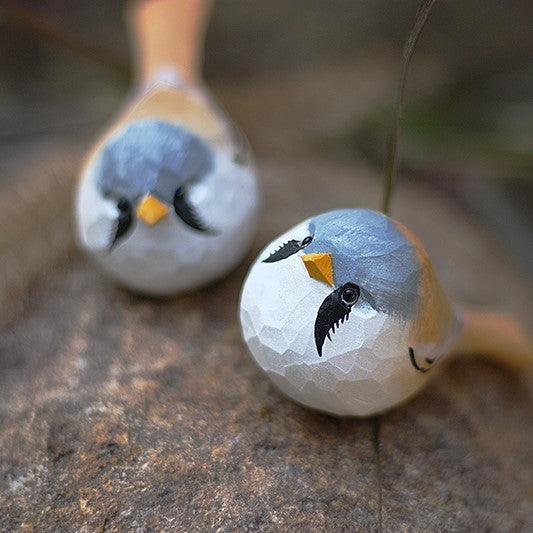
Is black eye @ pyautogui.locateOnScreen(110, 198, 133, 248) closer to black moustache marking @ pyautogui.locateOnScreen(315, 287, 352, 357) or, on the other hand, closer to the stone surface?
the stone surface

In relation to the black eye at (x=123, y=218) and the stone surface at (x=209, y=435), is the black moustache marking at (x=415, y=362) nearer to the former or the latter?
the stone surface at (x=209, y=435)

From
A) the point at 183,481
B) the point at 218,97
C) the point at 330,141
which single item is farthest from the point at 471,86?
the point at 183,481

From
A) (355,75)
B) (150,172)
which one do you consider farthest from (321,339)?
(355,75)

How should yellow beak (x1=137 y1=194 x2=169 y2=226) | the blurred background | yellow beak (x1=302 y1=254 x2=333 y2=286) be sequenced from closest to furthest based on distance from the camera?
yellow beak (x1=302 y1=254 x2=333 y2=286) < yellow beak (x1=137 y1=194 x2=169 y2=226) < the blurred background

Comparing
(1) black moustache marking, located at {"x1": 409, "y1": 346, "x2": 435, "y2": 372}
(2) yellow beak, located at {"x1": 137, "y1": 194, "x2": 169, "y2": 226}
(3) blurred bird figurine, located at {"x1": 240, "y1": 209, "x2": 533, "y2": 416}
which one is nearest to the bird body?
(2) yellow beak, located at {"x1": 137, "y1": 194, "x2": 169, "y2": 226}

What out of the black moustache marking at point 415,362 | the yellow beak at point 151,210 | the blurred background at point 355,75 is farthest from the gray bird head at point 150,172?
the blurred background at point 355,75

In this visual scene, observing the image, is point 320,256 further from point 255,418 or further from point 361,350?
point 255,418
